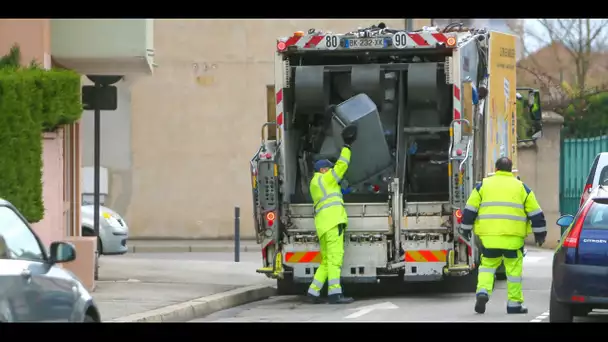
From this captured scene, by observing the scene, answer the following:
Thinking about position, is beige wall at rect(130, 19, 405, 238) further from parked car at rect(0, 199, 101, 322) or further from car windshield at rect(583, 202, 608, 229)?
parked car at rect(0, 199, 101, 322)

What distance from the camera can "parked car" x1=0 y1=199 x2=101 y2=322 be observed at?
823 cm

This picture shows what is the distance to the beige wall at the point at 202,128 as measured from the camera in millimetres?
29109

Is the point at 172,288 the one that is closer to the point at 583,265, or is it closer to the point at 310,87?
the point at 310,87

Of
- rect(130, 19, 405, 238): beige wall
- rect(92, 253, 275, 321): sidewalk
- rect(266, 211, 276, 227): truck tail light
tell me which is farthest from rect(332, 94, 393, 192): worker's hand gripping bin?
rect(130, 19, 405, 238): beige wall

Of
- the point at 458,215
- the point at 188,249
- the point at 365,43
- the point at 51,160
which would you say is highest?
the point at 365,43

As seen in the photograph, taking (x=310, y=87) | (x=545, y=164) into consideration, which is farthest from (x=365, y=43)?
(x=545, y=164)

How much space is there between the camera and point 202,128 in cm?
2920

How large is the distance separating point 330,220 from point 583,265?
162 inches

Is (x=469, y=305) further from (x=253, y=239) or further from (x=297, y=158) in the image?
(x=253, y=239)

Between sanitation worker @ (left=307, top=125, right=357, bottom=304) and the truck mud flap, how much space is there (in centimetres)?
62

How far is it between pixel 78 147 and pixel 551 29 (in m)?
22.4
